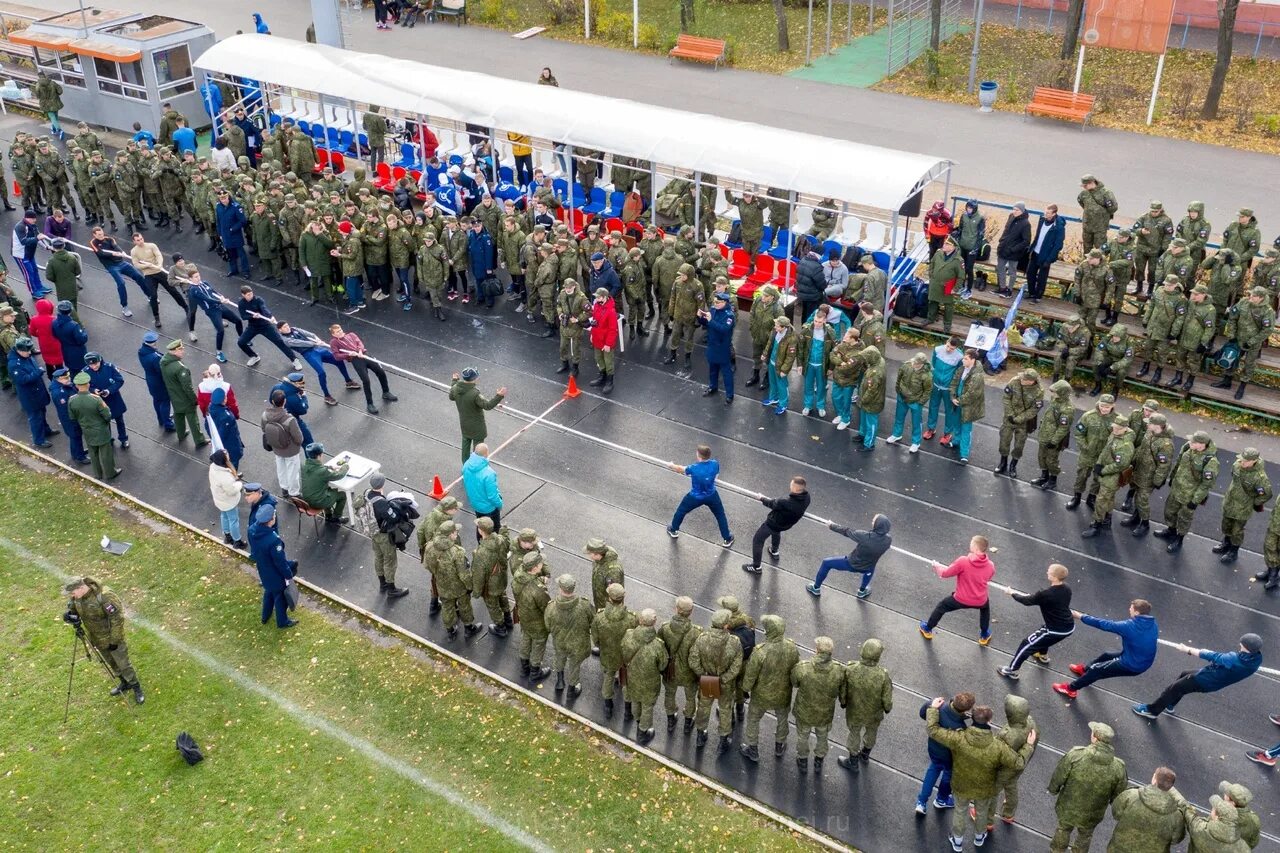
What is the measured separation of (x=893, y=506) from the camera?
1523cm

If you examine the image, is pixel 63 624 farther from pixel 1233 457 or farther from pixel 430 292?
pixel 1233 457

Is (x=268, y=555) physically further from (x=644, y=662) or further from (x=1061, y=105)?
(x=1061, y=105)

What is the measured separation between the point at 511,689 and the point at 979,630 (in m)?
5.36

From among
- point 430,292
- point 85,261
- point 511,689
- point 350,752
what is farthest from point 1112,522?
point 85,261

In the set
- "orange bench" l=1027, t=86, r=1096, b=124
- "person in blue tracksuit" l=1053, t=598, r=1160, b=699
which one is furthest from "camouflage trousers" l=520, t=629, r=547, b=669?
"orange bench" l=1027, t=86, r=1096, b=124

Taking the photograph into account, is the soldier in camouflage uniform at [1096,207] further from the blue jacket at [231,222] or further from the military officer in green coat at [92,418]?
the military officer in green coat at [92,418]

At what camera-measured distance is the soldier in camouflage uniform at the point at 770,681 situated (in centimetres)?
1074

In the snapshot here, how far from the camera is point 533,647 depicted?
483 inches

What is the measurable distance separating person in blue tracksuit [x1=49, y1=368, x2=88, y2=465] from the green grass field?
277cm

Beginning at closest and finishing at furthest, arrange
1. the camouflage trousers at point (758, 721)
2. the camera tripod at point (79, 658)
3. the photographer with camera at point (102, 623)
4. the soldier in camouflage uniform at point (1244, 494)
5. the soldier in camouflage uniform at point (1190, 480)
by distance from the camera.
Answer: the camouflage trousers at point (758, 721)
the photographer with camera at point (102, 623)
the camera tripod at point (79, 658)
the soldier in camouflage uniform at point (1244, 494)
the soldier in camouflage uniform at point (1190, 480)

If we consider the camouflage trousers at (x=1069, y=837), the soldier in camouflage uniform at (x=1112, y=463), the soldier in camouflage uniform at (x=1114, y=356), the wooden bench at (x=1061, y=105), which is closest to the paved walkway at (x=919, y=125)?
the wooden bench at (x=1061, y=105)

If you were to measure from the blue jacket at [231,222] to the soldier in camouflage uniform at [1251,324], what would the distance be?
16.6 metres

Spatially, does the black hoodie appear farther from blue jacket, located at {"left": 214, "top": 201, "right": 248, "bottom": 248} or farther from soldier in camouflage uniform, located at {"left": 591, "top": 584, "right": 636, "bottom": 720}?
blue jacket, located at {"left": 214, "top": 201, "right": 248, "bottom": 248}

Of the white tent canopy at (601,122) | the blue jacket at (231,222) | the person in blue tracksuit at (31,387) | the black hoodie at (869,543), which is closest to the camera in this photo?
the black hoodie at (869,543)
